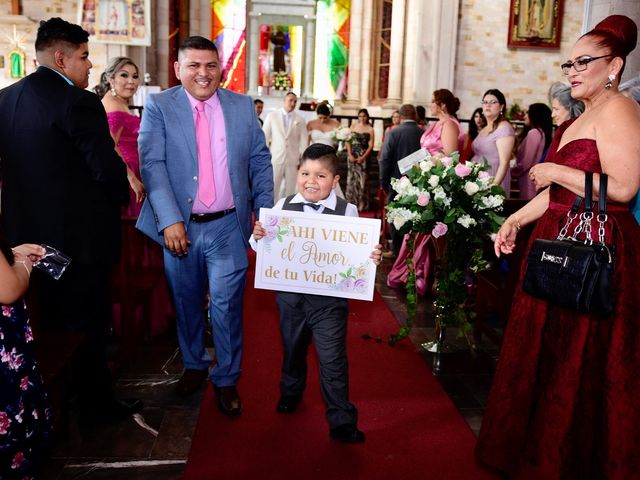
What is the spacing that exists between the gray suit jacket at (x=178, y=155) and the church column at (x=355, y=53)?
1416 cm

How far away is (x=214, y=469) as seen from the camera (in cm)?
276

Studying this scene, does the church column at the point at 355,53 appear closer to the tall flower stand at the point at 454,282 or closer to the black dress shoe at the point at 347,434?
the tall flower stand at the point at 454,282

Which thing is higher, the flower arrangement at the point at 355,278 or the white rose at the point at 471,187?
the white rose at the point at 471,187

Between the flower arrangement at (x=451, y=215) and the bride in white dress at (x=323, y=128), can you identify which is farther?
the bride in white dress at (x=323, y=128)

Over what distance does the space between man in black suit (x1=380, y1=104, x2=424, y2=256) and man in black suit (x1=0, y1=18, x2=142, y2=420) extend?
418 cm

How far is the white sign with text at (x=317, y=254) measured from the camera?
286 cm

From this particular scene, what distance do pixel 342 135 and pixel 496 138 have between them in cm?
479

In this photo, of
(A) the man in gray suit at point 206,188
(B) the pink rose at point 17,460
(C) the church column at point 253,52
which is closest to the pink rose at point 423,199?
(A) the man in gray suit at point 206,188

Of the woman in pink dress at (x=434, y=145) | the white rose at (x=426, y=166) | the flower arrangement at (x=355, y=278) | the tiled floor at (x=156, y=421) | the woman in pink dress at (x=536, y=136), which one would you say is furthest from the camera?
the woman in pink dress at (x=536, y=136)

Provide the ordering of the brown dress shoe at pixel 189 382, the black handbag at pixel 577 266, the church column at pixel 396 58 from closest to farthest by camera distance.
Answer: the black handbag at pixel 577 266 → the brown dress shoe at pixel 189 382 → the church column at pixel 396 58

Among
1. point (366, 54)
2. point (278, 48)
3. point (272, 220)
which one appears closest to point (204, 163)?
Answer: point (272, 220)

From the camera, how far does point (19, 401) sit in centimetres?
190

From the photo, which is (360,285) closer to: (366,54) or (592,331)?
(592,331)

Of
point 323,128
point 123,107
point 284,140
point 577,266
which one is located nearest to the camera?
point 577,266
